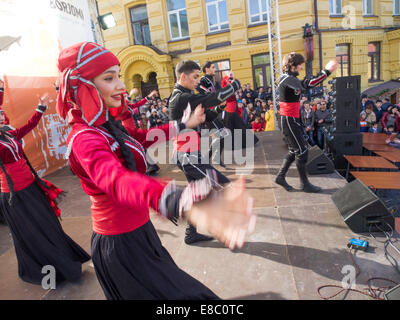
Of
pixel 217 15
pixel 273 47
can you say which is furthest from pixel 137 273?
pixel 217 15

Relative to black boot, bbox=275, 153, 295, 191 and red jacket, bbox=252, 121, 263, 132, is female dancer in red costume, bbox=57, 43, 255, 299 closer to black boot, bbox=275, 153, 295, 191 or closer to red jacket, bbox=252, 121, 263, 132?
black boot, bbox=275, 153, 295, 191

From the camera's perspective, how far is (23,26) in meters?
6.76

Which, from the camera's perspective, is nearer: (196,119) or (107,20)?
(196,119)

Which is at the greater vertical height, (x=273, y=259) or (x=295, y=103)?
(x=295, y=103)

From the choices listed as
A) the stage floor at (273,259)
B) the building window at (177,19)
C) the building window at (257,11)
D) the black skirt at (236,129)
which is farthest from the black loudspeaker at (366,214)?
the building window at (177,19)

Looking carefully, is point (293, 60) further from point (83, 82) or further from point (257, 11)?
point (257, 11)

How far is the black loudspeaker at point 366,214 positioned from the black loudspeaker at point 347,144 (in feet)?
10.9

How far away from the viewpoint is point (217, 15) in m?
14.0

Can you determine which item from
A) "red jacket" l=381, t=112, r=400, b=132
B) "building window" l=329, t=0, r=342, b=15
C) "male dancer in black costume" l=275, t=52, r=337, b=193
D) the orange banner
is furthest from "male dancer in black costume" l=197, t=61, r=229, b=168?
"building window" l=329, t=0, r=342, b=15

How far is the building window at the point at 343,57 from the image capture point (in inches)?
543

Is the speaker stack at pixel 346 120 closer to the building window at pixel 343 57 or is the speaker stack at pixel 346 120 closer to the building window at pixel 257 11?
the building window at pixel 257 11

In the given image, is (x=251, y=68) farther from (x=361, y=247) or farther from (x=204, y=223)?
(x=204, y=223)

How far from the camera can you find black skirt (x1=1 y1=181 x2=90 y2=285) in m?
2.90

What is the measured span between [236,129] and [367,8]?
478 inches
